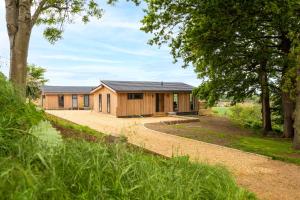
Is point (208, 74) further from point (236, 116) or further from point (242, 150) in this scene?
point (236, 116)

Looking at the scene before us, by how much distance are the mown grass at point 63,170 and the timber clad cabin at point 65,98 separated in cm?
4376

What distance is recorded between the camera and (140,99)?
1380 inches

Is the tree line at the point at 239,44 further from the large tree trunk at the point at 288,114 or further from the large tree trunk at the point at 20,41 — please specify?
the large tree trunk at the point at 20,41

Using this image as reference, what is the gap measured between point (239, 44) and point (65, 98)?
109ft

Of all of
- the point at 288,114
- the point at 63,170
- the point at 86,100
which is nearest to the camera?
the point at 63,170

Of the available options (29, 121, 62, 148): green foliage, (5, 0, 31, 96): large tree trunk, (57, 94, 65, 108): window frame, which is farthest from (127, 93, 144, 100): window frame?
(29, 121, 62, 148): green foliage

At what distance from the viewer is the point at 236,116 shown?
131 ft

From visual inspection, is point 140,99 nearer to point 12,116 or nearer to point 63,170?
point 12,116

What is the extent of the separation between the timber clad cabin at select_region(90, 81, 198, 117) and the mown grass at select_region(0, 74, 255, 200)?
27.9 meters

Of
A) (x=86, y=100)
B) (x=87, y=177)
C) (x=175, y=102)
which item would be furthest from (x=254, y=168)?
(x=86, y=100)

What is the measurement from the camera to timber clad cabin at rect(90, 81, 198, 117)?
111ft

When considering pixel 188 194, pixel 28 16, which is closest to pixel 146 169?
pixel 188 194

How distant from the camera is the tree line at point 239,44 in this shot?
15625 mm

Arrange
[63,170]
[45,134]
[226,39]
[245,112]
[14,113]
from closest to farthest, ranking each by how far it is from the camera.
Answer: [63,170] → [45,134] → [14,113] → [226,39] → [245,112]
